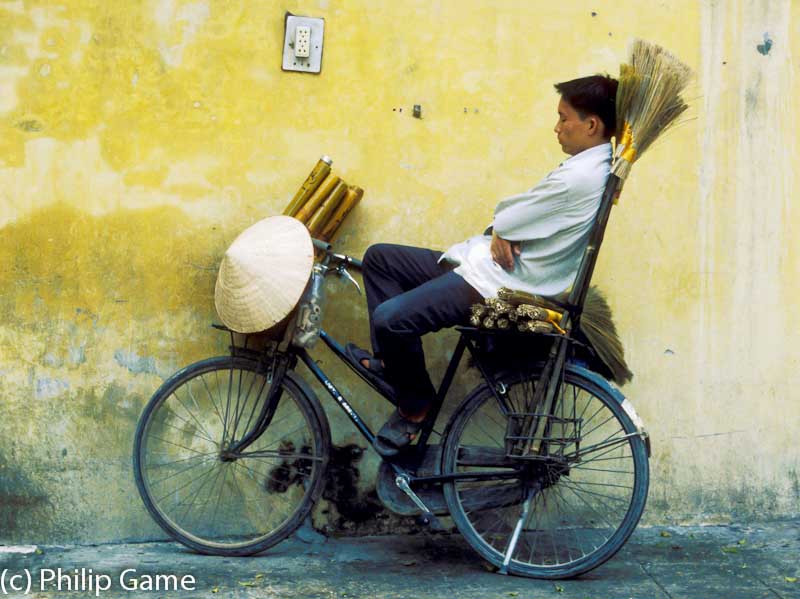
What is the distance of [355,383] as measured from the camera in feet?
16.2

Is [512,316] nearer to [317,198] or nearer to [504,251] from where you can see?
[504,251]

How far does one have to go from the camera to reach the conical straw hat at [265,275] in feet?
14.4

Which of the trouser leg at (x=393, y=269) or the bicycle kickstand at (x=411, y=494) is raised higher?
the trouser leg at (x=393, y=269)

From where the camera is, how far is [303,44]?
→ 480cm

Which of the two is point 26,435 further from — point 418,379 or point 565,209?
point 565,209

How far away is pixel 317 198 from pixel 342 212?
14 centimetres

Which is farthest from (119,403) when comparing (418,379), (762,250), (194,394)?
(762,250)

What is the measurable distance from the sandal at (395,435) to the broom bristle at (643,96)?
52.3 inches

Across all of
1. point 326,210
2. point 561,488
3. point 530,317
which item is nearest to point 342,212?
point 326,210

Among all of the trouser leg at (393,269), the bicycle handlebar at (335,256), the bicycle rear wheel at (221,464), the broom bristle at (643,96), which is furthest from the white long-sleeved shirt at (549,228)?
the bicycle rear wheel at (221,464)

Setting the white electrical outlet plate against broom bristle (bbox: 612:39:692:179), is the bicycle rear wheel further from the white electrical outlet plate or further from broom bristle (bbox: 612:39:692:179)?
broom bristle (bbox: 612:39:692:179)

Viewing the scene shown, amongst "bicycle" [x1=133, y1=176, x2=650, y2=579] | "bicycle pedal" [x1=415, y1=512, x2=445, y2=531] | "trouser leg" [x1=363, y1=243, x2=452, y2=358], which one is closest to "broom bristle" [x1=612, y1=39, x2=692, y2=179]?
"bicycle" [x1=133, y1=176, x2=650, y2=579]

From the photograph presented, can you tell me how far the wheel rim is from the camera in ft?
Result: 16.0

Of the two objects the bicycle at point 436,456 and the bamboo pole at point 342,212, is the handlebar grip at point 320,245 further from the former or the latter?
the bamboo pole at point 342,212
